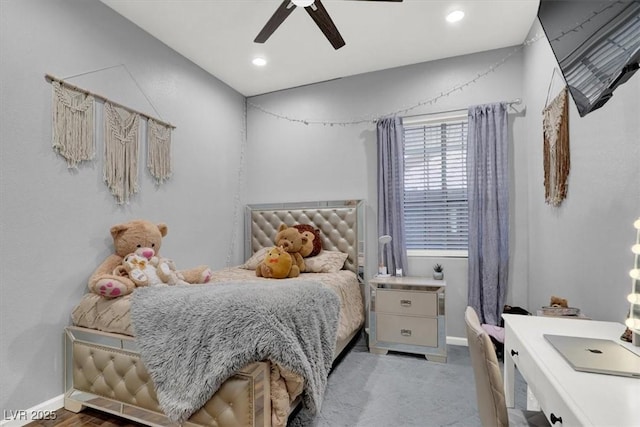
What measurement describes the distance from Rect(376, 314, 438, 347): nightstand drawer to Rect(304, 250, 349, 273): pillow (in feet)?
2.12

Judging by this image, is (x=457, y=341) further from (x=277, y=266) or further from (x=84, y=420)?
(x=84, y=420)

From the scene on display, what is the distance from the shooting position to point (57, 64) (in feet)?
6.95

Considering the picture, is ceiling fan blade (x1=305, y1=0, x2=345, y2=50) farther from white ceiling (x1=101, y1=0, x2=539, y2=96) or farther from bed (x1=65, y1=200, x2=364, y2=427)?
bed (x1=65, y1=200, x2=364, y2=427)

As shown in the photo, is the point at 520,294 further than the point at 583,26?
Yes

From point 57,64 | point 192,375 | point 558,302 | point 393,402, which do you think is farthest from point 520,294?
point 57,64

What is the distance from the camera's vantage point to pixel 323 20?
7.23ft

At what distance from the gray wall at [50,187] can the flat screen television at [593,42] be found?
9.47 ft

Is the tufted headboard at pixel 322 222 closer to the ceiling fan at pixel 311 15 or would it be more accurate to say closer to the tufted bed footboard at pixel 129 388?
the ceiling fan at pixel 311 15

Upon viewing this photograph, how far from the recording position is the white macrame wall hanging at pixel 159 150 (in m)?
2.78

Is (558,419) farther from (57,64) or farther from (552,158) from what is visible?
(57,64)

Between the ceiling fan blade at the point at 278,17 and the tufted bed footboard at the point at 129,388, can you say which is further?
the ceiling fan blade at the point at 278,17

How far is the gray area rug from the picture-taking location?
1.89 meters

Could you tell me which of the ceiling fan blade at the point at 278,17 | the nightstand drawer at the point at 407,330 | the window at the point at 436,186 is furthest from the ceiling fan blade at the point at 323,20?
the nightstand drawer at the point at 407,330

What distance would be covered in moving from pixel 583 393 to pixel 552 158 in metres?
1.92
